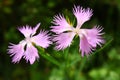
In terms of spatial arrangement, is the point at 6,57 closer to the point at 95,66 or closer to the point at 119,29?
the point at 95,66

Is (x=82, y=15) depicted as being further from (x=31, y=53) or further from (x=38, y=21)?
(x=38, y=21)

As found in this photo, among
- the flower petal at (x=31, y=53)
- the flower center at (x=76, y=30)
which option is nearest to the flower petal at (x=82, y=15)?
the flower center at (x=76, y=30)

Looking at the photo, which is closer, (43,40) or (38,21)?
(43,40)

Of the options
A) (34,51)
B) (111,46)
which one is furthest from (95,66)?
(34,51)

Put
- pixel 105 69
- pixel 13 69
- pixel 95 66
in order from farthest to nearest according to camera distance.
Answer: pixel 13 69 → pixel 95 66 → pixel 105 69

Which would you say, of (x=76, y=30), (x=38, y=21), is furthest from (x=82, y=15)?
(x=38, y=21)

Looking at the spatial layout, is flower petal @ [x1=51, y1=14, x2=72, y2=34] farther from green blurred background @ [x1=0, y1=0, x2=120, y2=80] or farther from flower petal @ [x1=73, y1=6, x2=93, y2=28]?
green blurred background @ [x1=0, y1=0, x2=120, y2=80]

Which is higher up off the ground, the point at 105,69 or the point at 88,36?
the point at 88,36

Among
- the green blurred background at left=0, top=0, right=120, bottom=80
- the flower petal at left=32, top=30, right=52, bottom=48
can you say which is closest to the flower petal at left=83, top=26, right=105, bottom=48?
the flower petal at left=32, top=30, right=52, bottom=48

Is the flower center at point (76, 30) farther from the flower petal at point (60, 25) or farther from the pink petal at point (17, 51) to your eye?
the pink petal at point (17, 51)

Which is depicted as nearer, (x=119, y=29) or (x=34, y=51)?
(x=34, y=51)

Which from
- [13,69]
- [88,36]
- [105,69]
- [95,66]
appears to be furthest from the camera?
[13,69]
